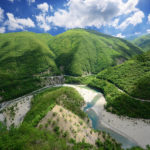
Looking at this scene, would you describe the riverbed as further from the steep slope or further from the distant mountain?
the steep slope

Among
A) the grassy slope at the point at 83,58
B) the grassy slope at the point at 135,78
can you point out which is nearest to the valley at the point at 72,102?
the grassy slope at the point at 135,78

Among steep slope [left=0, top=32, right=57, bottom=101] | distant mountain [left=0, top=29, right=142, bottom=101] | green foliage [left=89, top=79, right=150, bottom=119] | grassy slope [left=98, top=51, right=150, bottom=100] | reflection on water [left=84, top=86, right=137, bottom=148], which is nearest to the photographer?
reflection on water [left=84, top=86, right=137, bottom=148]

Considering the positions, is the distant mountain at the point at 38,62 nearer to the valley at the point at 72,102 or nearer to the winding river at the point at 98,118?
the valley at the point at 72,102

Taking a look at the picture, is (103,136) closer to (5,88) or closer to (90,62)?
(5,88)

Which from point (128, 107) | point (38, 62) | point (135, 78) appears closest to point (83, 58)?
point (38, 62)

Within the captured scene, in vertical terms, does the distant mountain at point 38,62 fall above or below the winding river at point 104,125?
above

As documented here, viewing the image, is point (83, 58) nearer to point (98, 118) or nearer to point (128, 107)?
point (128, 107)

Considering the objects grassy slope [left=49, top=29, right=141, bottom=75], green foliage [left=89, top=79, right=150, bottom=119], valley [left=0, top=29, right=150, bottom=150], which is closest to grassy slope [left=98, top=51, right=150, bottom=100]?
→ valley [left=0, top=29, right=150, bottom=150]

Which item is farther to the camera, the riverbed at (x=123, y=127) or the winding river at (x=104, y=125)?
the winding river at (x=104, y=125)
